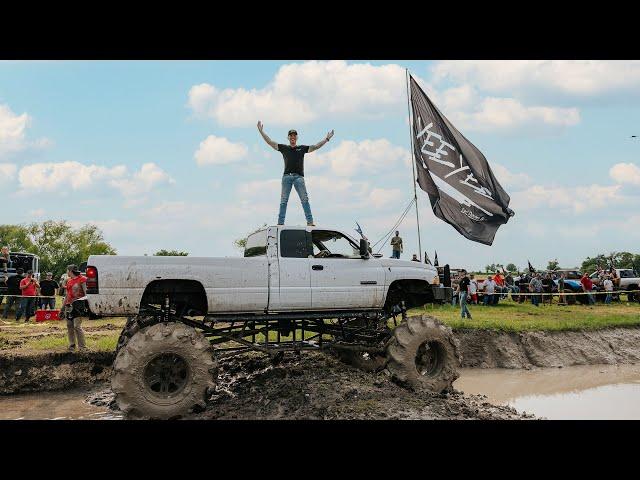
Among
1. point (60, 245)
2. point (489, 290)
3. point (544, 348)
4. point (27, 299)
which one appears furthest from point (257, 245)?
point (60, 245)

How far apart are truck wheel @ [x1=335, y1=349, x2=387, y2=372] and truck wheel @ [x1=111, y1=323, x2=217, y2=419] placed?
311 centimetres

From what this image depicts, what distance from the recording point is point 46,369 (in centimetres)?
1054

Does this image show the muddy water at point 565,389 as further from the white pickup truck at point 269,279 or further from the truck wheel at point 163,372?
the truck wheel at point 163,372

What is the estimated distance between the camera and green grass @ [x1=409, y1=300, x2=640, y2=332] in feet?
49.8

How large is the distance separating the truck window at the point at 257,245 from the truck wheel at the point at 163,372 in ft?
6.51

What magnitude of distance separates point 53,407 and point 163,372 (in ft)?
9.58

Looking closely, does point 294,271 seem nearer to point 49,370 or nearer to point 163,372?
point 163,372

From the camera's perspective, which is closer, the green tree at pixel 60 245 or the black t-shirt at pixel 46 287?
the black t-shirt at pixel 46 287

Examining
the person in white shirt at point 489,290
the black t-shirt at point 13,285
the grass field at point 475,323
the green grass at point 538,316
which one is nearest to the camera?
the grass field at point 475,323

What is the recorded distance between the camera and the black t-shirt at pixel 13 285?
17.8 m

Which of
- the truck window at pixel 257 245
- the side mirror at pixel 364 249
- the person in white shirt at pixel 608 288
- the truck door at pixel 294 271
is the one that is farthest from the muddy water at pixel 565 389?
the person in white shirt at pixel 608 288
